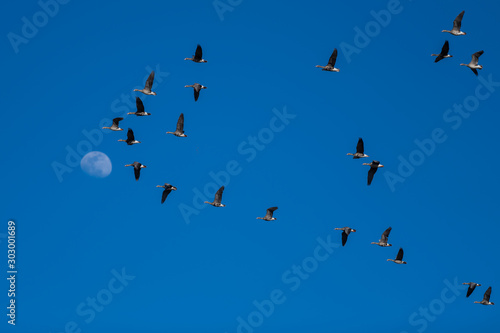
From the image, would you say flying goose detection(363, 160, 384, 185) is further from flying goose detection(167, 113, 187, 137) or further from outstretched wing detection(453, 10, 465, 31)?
flying goose detection(167, 113, 187, 137)

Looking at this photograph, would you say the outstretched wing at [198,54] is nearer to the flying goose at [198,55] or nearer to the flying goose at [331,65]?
the flying goose at [198,55]

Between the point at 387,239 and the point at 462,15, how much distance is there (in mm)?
20246

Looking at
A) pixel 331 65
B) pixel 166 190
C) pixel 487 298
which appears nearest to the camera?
pixel 331 65

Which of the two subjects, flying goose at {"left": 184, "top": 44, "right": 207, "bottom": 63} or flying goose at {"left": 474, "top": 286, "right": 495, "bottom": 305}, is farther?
flying goose at {"left": 474, "top": 286, "right": 495, "bottom": 305}

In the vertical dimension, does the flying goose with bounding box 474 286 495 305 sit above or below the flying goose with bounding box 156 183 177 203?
below

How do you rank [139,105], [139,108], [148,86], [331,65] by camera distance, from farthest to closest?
[331,65] → [148,86] → [139,108] → [139,105]

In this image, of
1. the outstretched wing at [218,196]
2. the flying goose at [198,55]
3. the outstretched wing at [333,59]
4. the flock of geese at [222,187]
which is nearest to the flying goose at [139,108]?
the flock of geese at [222,187]

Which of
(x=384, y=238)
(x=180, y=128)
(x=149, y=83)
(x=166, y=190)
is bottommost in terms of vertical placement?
(x=384, y=238)

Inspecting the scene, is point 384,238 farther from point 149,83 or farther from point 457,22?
point 149,83

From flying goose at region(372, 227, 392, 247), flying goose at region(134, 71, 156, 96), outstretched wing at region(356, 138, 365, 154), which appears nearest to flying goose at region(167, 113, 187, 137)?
flying goose at region(134, 71, 156, 96)

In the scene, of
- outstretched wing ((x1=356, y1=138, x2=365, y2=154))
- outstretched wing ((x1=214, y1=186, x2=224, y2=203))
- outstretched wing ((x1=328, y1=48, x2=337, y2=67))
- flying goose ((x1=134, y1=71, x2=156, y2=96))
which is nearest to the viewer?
flying goose ((x1=134, y1=71, x2=156, y2=96))

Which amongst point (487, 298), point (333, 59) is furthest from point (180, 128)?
point (487, 298)

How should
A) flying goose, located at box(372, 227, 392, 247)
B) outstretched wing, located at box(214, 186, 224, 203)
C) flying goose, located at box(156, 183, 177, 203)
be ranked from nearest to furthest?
flying goose, located at box(156, 183, 177, 203), outstretched wing, located at box(214, 186, 224, 203), flying goose, located at box(372, 227, 392, 247)

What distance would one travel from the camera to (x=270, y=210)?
96.8 m
